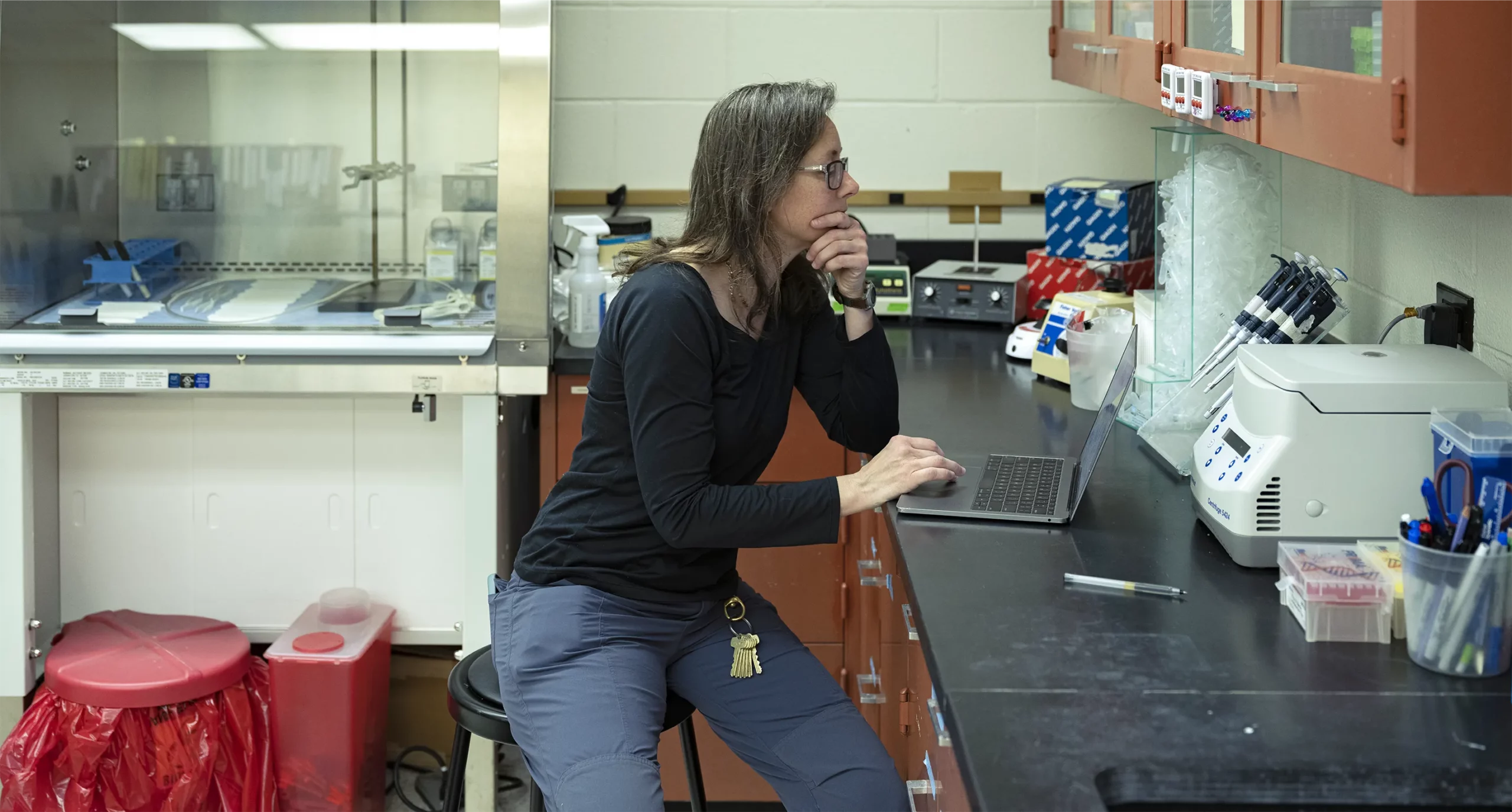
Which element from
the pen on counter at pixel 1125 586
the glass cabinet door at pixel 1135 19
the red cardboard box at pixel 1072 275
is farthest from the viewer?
the red cardboard box at pixel 1072 275

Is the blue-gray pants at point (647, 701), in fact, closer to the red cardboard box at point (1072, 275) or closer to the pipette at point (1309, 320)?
the pipette at point (1309, 320)

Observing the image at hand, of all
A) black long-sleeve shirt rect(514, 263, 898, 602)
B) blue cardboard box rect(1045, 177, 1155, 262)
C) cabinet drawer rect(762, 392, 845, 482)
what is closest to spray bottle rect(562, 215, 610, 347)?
cabinet drawer rect(762, 392, 845, 482)

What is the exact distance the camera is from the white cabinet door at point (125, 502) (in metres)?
2.61

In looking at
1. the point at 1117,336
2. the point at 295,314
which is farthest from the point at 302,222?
the point at 1117,336

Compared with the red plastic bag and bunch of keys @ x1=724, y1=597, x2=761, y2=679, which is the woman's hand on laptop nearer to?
bunch of keys @ x1=724, y1=597, x2=761, y2=679

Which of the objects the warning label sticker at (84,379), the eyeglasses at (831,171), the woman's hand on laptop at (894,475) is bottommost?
the woman's hand on laptop at (894,475)

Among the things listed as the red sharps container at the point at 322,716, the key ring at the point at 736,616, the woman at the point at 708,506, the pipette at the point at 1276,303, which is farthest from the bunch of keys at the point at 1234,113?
the red sharps container at the point at 322,716

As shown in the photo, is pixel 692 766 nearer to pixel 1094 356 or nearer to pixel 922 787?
pixel 922 787

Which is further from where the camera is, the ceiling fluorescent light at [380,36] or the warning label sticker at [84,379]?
the ceiling fluorescent light at [380,36]

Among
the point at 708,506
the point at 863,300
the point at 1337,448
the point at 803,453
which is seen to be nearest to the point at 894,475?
the point at 708,506

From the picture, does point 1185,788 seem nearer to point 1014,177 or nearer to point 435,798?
point 435,798

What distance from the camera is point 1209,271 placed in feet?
6.81

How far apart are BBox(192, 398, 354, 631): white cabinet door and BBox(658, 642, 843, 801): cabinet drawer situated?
68 centimetres

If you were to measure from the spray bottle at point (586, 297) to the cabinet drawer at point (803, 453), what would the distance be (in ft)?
1.27
